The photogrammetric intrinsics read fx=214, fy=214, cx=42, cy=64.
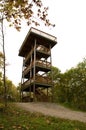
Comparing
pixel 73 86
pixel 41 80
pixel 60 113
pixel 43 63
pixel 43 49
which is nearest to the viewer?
pixel 60 113

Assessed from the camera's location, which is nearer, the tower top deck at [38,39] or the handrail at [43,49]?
the tower top deck at [38,39]

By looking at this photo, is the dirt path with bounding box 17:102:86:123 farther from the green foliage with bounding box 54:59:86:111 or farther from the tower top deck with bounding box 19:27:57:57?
the green foliage with bounding box 54:59:86:111

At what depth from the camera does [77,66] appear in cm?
4144

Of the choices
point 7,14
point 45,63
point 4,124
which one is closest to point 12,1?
point 7,14

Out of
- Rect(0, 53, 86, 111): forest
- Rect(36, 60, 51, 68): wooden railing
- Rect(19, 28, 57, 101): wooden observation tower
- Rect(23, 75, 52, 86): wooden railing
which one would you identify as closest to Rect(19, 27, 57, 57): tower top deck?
Rect(19, 28, 57, 101): wooden observation tower

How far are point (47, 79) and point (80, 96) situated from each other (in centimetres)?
1146

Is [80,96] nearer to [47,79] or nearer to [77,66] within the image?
[77,66]

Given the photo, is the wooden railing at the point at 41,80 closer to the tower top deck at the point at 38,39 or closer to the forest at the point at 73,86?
the tower top deck at the point at 38,39

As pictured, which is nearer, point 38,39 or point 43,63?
point 43,63

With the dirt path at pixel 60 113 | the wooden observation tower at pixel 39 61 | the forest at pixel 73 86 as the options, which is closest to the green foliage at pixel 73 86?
the forest at pixel 73 86

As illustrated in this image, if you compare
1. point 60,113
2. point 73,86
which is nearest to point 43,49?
point 73,86

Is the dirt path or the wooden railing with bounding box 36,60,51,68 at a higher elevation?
the wooden railing with bounding box 36,60,51,68

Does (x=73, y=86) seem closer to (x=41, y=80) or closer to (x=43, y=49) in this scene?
(x=43, y=49)

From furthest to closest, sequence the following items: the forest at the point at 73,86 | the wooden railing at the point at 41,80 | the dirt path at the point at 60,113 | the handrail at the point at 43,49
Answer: the forest at the point at 73,86, the handrail at the point at 43,49, the wooden railing at the point at 41,80, the dirt path at the point at 60,113
